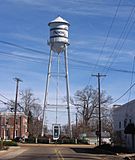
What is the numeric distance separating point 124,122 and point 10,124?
207 ft

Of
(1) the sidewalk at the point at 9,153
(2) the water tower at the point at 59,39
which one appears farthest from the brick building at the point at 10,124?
(1) the sidewalk at the point at 9,153

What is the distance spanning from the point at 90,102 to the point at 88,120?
5111mm

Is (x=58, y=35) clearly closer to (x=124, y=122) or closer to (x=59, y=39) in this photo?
(x=59, y=39)

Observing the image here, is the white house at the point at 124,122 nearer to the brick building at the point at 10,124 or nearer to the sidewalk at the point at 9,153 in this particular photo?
the sidewalk at the point at 9,153

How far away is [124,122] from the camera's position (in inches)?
2530

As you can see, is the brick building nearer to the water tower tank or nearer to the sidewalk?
the water tower tank

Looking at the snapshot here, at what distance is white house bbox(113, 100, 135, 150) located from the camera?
5829 centimetres

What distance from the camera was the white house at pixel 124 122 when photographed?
58.3 meters

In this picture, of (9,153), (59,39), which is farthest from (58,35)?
(9,153)

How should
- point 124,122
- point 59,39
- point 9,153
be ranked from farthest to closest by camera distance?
point 59,39, point 124,122, point 9,153

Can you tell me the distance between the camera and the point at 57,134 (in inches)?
4122

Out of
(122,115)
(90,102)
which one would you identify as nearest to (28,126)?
(90,102)

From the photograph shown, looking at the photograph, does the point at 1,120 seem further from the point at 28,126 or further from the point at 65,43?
the point at 65,43

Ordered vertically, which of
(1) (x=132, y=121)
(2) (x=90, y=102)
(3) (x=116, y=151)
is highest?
(2) (x=90, y=102)
